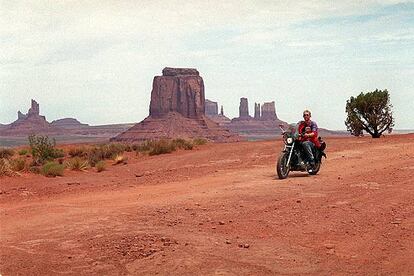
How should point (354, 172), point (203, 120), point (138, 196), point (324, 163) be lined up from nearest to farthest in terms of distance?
point (138, 196) < point (354, 172) < point (324, 163) < point (203, 120)

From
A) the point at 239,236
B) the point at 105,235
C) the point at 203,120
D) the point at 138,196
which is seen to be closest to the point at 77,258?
the point at 105,235

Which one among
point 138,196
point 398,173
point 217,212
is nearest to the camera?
point 217,212

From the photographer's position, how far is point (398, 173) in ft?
39.2

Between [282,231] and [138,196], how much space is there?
13.3ft

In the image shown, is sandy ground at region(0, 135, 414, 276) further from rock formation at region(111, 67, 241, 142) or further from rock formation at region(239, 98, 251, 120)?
rock formation at region(239, 98, 251, 120)

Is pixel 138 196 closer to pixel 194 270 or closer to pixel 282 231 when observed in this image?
pixel 282 231

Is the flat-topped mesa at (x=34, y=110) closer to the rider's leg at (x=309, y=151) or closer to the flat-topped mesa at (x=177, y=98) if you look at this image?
the flat-topped mesa at (x=177, y=98)

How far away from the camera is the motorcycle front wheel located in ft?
39.7

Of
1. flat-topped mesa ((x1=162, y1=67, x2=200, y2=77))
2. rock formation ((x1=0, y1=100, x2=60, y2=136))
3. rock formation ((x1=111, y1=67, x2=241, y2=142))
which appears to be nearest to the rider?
rock formation ((x1=111, y1=67, x2=241, y2=142))

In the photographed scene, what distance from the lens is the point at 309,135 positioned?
41.4ft

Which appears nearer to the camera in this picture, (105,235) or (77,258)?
(77,258)

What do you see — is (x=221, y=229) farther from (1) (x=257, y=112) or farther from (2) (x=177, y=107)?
(1) (x=257, y=112)

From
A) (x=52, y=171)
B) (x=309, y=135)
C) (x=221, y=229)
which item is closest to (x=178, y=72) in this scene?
(x=52, y=171)

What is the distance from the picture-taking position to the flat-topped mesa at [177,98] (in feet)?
430
